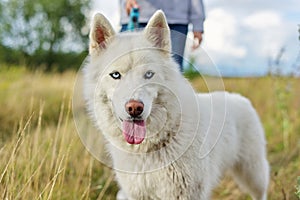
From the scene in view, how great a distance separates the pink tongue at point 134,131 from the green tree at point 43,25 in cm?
2864

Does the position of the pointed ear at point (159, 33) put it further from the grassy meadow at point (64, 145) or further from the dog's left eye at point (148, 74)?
the grassy meadow at point (64, 145)

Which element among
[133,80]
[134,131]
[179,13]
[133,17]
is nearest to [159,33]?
[133,80]

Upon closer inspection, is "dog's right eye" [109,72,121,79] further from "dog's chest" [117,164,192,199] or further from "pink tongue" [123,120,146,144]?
"dog's chest" [117,164,192,199]

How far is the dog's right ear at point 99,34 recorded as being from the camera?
2.74 meters

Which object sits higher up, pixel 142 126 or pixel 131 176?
pixel 142 126

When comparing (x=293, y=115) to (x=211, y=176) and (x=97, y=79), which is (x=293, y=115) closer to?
(x=211, y=176)

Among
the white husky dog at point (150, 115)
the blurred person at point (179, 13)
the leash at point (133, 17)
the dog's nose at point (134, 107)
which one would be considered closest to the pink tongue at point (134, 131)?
the white husky dog at point (150, 115)

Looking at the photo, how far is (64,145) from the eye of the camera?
174 inches

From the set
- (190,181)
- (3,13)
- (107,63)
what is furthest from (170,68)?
(3,13)

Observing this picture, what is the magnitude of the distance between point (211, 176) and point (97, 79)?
107 centimetres

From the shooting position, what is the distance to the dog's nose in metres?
2.46

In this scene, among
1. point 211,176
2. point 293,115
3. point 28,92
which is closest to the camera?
point 211,176

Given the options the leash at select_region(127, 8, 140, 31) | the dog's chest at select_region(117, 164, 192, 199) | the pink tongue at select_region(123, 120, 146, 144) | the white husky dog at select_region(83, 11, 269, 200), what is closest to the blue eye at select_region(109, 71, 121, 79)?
the white husky dog at select_region(83, 11, 269, 200)

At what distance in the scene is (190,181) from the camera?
9.37ft
